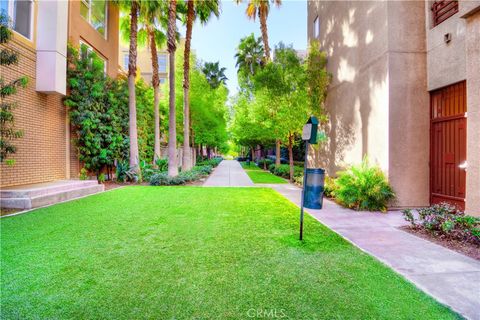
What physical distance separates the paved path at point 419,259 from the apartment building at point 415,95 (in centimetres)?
160

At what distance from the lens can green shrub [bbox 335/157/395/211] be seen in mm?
7422

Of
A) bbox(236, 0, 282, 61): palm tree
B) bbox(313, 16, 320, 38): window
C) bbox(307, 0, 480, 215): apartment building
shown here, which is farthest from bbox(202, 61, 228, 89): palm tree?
bbox(307, 0, 480, 215): apartment building

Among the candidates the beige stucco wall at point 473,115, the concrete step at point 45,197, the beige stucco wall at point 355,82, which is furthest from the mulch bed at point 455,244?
the concrete step at point 45,197

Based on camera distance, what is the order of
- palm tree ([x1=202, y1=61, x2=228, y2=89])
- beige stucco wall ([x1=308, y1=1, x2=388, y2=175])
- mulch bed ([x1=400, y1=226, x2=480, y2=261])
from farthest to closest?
palm tree ([x1=202, y1=61, x2=228, y2=89])
beige stucco wall ([x1=308, y1=1, x2=388, y2=175])
mulch bed ([x1=400, y1=226, x2=480, y2=261])

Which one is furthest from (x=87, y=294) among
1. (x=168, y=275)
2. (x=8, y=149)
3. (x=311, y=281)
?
(x=8, y=149)

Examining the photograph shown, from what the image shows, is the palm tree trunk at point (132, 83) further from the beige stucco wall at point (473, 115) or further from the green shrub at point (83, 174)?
the beige stucco wall at point (473, 115)

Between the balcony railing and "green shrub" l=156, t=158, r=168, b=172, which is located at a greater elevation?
the balcony railing

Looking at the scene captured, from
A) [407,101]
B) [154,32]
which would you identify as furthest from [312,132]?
[154,32]

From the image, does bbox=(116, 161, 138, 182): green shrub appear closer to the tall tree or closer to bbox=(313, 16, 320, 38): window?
the tall tree

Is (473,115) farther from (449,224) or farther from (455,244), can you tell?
(455,244)

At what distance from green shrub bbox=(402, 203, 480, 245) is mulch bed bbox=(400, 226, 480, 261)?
9cm

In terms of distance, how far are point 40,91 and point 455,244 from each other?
12966 mm

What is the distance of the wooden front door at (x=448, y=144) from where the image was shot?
6535 mm

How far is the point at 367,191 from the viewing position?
7508 mm
